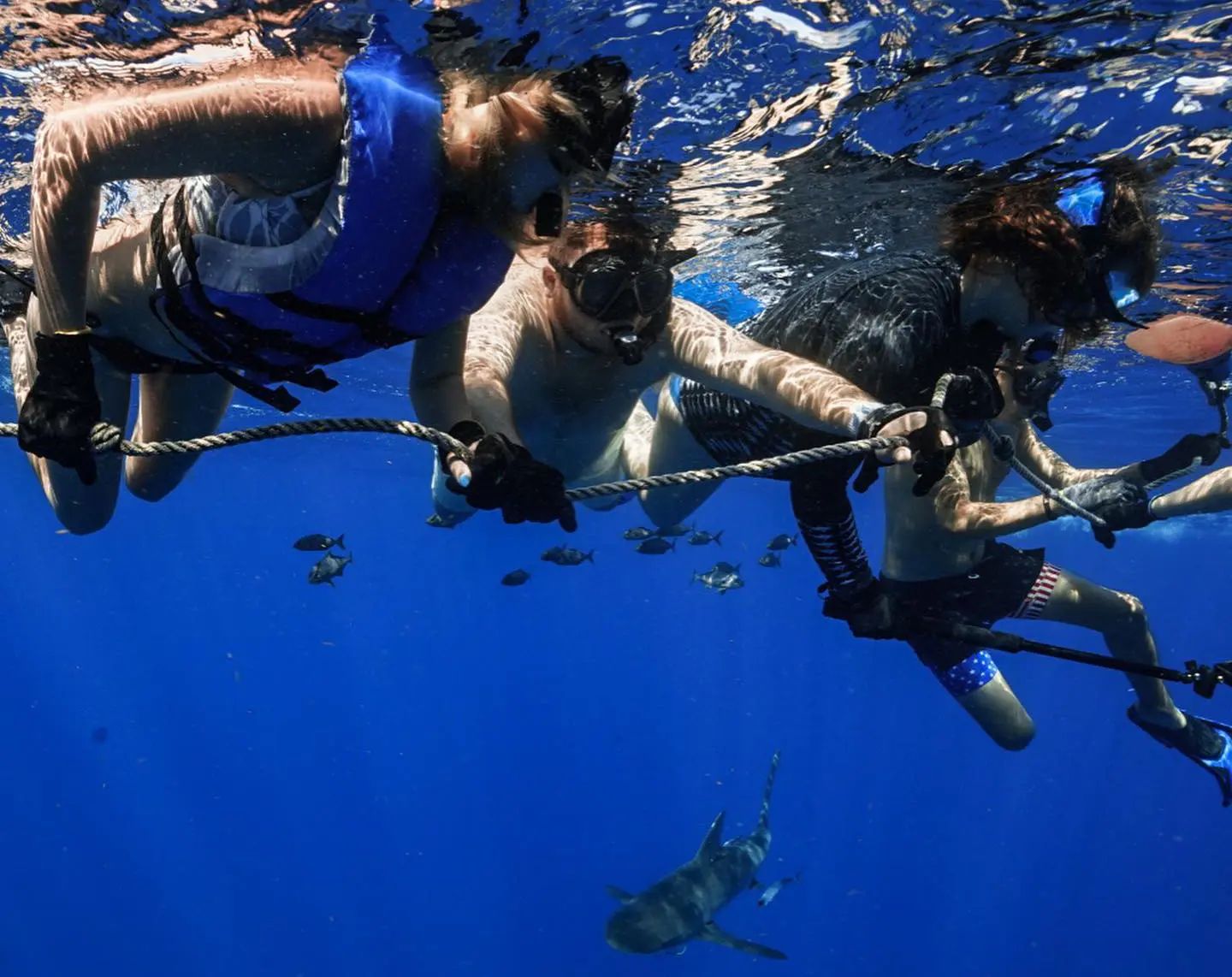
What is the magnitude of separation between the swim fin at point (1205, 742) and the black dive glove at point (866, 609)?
143 inches

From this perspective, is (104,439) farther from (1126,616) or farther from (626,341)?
(1126,616)

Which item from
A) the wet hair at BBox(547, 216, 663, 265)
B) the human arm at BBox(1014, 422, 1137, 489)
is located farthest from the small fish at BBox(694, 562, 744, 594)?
the wet hair at BBox(547, 216, 663, 265)

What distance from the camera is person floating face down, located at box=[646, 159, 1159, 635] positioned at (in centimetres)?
527

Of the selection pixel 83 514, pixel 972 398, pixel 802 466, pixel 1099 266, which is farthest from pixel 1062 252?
pixel 83 514

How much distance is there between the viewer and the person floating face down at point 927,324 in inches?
208

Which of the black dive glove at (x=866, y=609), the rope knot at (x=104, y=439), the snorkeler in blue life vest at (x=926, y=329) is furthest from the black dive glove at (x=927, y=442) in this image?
the rope knot at (x=104, y=439)

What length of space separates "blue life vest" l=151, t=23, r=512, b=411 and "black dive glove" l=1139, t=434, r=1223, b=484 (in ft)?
17.9

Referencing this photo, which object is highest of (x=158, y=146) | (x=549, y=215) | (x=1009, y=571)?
(x=158, y=146)

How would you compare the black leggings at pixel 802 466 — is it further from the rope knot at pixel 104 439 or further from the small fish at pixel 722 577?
the small fish at pixel 722 577

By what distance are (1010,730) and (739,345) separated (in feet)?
17.8

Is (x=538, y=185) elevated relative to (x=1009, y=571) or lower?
elevated

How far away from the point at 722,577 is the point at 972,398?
820 cm

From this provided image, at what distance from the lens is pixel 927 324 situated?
536cm

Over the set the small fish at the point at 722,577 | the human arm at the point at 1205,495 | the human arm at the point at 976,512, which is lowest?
the small fish at the point at 722,577
